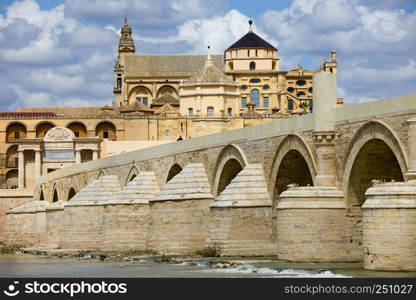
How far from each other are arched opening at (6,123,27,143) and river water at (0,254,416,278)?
56863 millimetres

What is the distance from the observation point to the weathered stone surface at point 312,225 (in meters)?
31.7

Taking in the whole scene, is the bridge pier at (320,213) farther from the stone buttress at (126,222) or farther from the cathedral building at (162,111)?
the cathedral building at (162,111)

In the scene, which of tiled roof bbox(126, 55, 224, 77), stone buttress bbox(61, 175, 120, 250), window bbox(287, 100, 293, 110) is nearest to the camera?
stone buttress bbox(61, 175, 120, 250)

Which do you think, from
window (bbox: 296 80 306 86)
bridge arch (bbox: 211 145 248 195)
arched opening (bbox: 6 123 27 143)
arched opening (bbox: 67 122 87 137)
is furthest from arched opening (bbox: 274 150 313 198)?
window (bbox: 296 80 306 86)

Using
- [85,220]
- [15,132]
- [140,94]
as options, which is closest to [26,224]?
[85,220]

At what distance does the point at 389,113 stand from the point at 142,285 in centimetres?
904

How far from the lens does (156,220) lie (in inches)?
1628

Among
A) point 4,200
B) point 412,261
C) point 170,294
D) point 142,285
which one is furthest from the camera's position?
point 4,200

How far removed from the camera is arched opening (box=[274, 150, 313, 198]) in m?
36.4

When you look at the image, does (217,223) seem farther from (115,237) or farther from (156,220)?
(115,237)

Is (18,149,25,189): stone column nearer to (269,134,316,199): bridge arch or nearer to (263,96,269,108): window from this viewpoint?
(263,96,269,108): window

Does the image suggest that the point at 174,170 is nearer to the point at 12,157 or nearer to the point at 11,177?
the point at 11,177

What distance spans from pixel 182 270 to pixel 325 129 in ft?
19.0

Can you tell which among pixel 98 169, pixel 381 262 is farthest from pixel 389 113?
pixel 98 169
